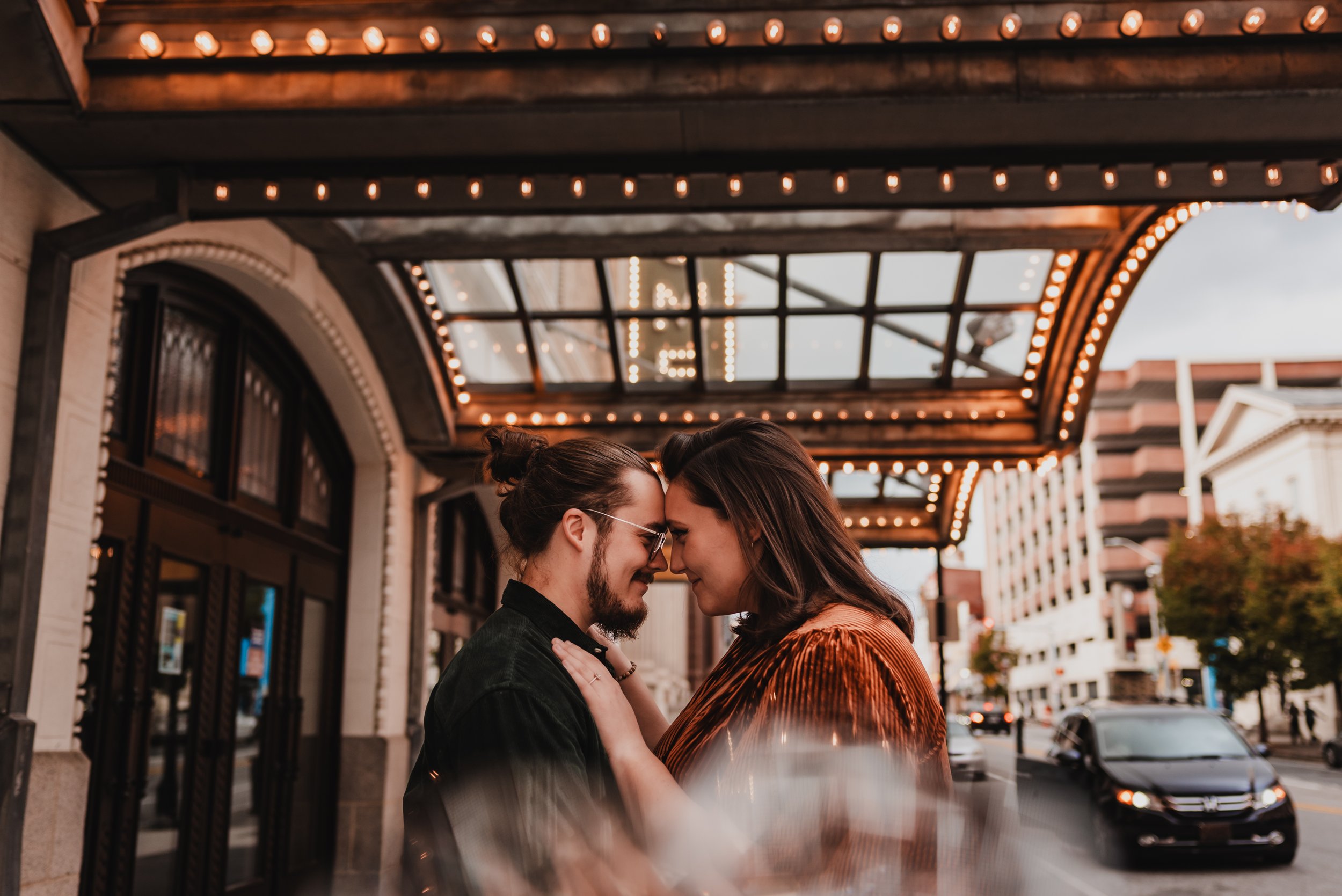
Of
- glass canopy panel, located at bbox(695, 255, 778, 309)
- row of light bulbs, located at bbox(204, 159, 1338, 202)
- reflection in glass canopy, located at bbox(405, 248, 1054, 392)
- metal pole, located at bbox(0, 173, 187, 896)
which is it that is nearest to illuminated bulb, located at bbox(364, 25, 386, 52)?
row of light bulbs, located at bbox(204, 159, 1338, 202)

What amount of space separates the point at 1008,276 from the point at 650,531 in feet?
28.6

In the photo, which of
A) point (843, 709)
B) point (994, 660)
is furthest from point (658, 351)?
point (994, 660)

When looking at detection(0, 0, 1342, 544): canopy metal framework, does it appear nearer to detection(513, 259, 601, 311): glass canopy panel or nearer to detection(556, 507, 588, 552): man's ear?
detection(513, 259, 601, 311): glass canopy panel

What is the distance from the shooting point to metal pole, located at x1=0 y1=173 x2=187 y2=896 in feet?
17.3

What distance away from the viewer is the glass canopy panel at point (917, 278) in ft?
34.7

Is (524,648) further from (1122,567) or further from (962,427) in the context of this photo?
→ (1122,567)

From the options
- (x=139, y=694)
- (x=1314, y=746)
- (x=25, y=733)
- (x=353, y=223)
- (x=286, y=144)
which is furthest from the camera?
(x=1314, y=746)

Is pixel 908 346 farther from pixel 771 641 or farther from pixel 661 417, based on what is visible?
pixel 771 641

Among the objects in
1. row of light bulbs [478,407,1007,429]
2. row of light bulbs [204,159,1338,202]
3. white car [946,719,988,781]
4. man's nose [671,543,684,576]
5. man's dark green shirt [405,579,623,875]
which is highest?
row of light bulbs [204,159,1338,202]

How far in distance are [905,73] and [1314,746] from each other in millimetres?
38425

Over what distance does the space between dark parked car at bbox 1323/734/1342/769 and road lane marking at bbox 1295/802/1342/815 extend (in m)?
11.3

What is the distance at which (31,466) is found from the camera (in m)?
5.54

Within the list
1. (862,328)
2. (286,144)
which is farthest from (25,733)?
(862,328)

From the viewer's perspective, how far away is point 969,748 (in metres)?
19.4
